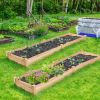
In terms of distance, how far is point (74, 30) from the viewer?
67.6ft

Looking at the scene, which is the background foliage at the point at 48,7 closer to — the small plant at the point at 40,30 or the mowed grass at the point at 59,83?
the small plant at the point at 40,30

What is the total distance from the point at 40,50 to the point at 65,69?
2.65m

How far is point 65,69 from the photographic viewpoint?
13109 mm

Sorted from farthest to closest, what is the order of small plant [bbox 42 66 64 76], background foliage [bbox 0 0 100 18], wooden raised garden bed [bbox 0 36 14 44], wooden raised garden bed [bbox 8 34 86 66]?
background foliage [bbox 0 0 100 18], wooden raised garden bed [bbox 0 36 14 44], wooden raised garden bed [bbox 8 34 86 66], small plant [bbox 42 66 64 76]

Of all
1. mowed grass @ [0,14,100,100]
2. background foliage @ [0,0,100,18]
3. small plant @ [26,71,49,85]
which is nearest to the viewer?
mowed grass @ [0,14,100,100]

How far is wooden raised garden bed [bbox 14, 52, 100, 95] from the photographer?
11.5 m

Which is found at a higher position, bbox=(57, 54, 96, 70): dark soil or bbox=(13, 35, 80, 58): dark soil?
bbox=(13, 35, 80, 58): dark soil

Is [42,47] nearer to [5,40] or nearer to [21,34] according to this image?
[5,40]

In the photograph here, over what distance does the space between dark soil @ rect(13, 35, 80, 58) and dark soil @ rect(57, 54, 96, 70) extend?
1.65 m

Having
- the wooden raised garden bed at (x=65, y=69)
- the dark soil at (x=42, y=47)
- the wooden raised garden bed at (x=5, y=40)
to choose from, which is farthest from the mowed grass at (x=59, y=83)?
the wooden raised garden bed at (x=5, y=40)

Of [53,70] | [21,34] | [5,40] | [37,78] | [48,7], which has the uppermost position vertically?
[48,7]

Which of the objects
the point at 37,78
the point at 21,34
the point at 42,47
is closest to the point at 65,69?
the point at 37,78

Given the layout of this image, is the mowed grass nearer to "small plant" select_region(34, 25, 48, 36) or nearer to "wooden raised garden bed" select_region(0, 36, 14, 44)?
"wooden raised garden bed" select_region(0, 36, 14, 44)

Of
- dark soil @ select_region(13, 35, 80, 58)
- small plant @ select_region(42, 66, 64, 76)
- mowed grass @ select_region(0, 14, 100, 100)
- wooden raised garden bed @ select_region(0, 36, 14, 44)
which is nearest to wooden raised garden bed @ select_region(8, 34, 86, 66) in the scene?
dark soil @ select_region(13, 35, 80, 58)
